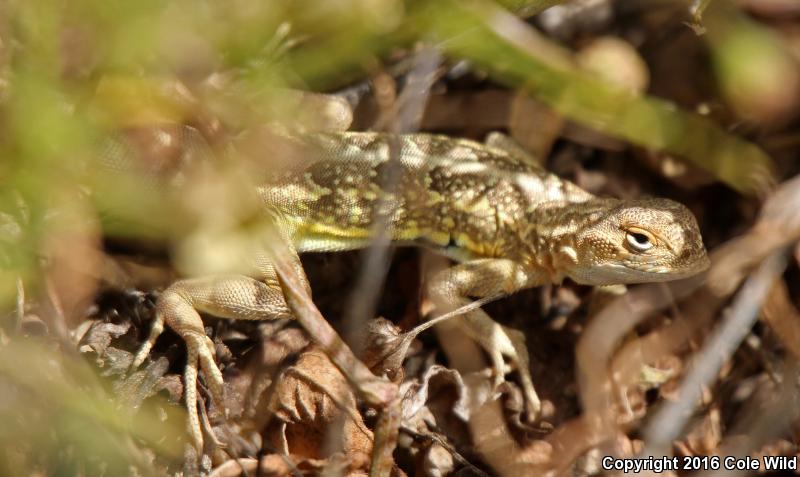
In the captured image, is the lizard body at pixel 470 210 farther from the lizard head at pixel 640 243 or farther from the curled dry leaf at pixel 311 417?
the curled dry leaf at pixel 311 417

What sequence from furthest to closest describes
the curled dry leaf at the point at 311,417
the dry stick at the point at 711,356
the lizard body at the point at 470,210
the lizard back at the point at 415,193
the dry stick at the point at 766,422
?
the lizard back at the point at 415,193
the lizard body at the point at 470,210
the curled dry leaf at the point at 311,417
the dry stick at the point at 766,422
the dry stick at the point at 711,356

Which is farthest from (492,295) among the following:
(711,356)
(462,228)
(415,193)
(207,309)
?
(207,309)

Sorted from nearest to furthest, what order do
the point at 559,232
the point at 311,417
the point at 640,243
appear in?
the point at 311,417
the point at 640,243
the point at 559,232

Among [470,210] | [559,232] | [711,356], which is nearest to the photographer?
[711,356]

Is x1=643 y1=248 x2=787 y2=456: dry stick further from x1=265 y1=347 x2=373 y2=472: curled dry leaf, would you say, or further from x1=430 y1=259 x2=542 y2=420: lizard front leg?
x1=265 y1=347 x2=373 y2=472: curled dry leaf

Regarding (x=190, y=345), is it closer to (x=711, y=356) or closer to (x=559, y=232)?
(x=559, y=232)

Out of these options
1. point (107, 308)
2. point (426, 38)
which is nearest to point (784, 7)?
point (426, 38)

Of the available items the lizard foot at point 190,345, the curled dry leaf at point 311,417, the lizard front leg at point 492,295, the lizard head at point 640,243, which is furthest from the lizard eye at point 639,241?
the lizard foot at point 190,345
